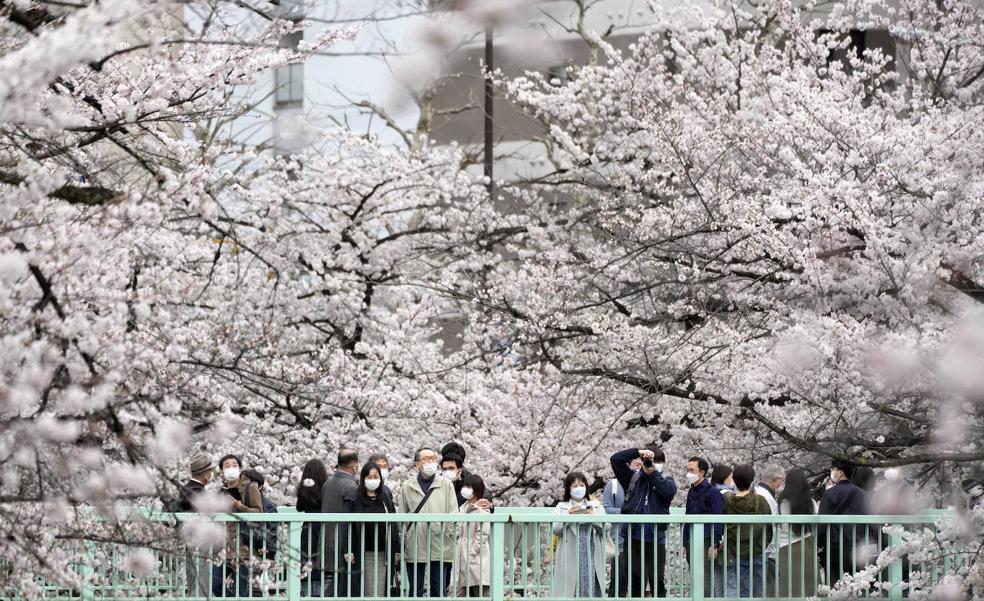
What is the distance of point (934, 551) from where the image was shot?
9.69 metres

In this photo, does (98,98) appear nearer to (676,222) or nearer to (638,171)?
(676,222)

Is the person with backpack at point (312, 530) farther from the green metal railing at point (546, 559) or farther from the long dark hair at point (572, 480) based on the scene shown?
the long dark hair at point (572, 480)

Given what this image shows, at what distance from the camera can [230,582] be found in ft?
31.5

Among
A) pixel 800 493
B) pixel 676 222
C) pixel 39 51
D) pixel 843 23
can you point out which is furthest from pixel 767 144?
pixel 39 51

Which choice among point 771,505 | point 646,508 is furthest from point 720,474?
point 646,508

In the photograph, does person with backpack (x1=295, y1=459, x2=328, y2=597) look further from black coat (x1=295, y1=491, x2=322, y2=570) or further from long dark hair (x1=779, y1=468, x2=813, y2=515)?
long dark hair (x1=779, y1=468, x2=813, y2=515)

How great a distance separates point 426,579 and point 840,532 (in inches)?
115

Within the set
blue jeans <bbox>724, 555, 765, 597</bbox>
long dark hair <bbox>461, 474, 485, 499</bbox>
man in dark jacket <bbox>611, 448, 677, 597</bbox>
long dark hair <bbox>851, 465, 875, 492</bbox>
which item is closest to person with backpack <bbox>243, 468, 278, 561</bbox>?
long dark hair <bbox>461, 474, 485, 499</bbox>

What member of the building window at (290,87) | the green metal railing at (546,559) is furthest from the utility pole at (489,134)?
the building window at (290,87)

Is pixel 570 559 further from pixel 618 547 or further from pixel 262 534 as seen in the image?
pixel 262 534

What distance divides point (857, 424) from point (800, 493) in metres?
1.87

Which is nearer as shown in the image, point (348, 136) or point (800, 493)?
point (800, 493)

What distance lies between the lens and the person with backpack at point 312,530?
9523mm

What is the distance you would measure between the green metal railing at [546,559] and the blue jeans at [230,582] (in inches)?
0.4
